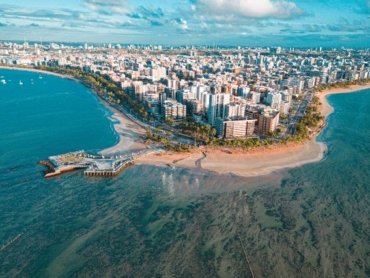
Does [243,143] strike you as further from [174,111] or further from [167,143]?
[174,111]

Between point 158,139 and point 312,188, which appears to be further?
point 158,139

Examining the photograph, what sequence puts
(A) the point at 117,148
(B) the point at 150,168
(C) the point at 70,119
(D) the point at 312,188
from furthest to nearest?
(C) the point at 70,119
(A) the point at 117,148
(B) the point at 150,168
(D) the point at 312,188

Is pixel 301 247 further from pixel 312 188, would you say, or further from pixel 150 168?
pixel 150 168

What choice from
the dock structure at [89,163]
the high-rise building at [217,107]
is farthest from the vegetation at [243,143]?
the dock structure at [89,163]


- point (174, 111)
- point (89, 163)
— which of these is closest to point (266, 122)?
point (174, 111)

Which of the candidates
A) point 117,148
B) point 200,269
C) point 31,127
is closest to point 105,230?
point 200,269

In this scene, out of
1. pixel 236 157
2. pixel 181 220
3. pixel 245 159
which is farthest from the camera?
pixel 236 157

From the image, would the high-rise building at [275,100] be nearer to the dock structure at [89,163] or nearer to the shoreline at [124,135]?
the shoreline at [124,135]

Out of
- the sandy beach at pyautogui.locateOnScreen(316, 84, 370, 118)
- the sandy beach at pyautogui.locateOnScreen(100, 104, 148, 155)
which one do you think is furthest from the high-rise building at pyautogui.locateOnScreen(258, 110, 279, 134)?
the sandy beach at pyautogui.locateOnScreen(316, 84, 370, 118)
